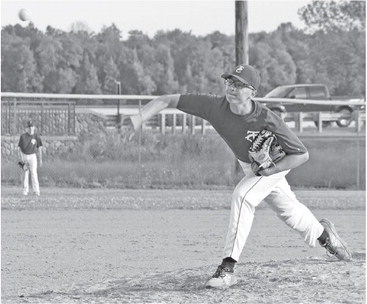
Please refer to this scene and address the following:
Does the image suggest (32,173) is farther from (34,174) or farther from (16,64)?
→ (16,64)

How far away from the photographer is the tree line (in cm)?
4078

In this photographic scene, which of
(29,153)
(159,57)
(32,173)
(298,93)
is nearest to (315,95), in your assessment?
(298,93)

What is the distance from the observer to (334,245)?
331 inches

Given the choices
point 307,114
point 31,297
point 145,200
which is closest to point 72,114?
point 145,200

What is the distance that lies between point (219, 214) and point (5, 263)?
6.33 m

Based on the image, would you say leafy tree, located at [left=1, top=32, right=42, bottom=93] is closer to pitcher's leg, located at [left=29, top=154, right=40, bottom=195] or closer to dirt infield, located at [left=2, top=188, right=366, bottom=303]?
dirt infield, located at [left=2, top=188, right=366, bottom=303]

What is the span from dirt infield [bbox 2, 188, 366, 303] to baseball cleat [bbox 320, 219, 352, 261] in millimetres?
83

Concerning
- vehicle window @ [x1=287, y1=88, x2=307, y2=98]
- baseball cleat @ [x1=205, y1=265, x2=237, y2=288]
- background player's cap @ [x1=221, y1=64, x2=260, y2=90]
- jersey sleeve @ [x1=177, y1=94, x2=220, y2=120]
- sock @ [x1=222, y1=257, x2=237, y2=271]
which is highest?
vehicle window @ [x1=287, y1=88, x2=307, y2=98]

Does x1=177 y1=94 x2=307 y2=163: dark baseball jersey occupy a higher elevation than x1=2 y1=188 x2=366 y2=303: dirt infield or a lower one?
higher

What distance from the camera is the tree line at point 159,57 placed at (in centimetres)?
4078

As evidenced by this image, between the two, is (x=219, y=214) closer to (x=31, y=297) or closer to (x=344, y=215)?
(x=344, y=215)

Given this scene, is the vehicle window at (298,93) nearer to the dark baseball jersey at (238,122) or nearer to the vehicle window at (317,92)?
the vehicle window at (317,92)

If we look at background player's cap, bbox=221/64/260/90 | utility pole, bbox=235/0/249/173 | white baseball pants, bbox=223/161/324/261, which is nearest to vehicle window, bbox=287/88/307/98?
utility pole, bbox=235/0/249/173

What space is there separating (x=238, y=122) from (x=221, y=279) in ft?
3.85
